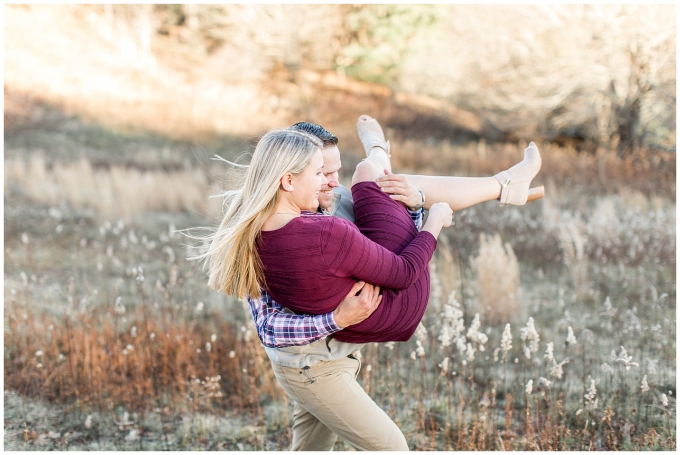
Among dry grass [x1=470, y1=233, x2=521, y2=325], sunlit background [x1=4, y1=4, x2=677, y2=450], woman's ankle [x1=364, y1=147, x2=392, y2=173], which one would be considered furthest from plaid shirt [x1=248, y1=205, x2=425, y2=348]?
dry grass [x1=470, y1=233, x2=521, y2=325]

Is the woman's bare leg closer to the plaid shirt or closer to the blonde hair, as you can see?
the blonde hair

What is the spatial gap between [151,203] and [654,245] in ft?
20.7

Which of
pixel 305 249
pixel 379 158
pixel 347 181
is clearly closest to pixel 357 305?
pixel 305 249

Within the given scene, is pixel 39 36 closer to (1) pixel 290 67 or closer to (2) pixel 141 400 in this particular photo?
(1) pixel 290 67

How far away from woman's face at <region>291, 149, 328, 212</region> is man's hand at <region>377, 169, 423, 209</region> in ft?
1.26

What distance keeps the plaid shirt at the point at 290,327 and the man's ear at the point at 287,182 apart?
17.7 inches

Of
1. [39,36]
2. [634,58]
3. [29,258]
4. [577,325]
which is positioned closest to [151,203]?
[29,258]

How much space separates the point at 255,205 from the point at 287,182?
0.13 m

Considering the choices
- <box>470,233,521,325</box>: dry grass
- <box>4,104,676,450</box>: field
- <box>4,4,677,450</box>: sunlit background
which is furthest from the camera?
<box>470,233,521,325</box>: dry grass

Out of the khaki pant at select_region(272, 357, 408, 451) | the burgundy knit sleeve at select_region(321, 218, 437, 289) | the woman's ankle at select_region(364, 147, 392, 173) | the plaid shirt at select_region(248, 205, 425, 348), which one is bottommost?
the khaki pant at select_region(272, 357, 408, 451)

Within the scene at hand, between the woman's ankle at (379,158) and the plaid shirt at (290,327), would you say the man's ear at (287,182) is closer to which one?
the plaid shirt at (290,327)

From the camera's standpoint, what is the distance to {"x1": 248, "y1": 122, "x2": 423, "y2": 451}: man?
7.43 feet

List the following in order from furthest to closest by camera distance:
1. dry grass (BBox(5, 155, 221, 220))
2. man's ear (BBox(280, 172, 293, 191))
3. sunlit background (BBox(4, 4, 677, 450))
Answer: dry grass (BBox(5, 155, 221, 220)) → sunlit background (BBox(4, 4, 677, 450)) → man's ear (BBox(280, 172, 293, 191))

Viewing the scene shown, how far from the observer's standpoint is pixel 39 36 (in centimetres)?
1753
